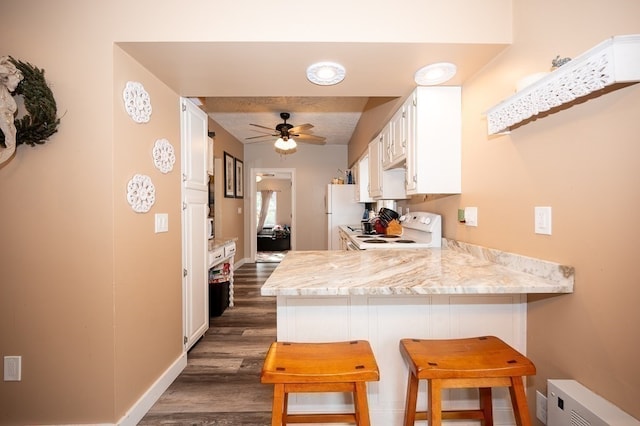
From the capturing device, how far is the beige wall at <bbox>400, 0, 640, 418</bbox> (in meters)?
1.00

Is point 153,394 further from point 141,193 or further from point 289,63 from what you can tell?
point 289,63

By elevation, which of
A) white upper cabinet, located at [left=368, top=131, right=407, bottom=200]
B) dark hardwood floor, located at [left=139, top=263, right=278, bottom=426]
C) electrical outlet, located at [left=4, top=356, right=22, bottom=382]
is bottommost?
dark hardwood floor, located at [left=139, top=263, right=278, bottom=426]

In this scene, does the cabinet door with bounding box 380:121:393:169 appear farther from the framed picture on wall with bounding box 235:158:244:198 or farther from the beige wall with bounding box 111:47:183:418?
the framed picture on wall with bounding box 235:158:244:198

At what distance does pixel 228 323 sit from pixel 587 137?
10.2ft

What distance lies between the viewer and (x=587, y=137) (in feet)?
3.66

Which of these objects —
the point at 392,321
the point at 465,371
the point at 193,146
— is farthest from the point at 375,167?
the point at 465,371

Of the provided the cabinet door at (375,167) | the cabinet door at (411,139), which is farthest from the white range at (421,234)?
the cabinet door at (375,167)

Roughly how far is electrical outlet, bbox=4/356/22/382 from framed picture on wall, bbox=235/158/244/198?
4.43m

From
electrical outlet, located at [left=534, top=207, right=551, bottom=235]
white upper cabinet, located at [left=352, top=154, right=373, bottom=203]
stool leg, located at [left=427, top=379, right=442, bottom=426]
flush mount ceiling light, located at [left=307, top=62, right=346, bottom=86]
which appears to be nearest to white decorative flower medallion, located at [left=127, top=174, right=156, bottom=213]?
flush mount ceiling light, located at [left=307, top=62, right=346, bottom=86]

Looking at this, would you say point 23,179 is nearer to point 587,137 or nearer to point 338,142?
point 587,137

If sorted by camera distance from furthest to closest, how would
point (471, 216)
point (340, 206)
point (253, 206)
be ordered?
point (253, 206)
point (340, 206)
point (471, 216)

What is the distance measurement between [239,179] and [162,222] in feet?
13.7

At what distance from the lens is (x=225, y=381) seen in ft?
6.87

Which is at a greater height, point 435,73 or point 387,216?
point 435,73
